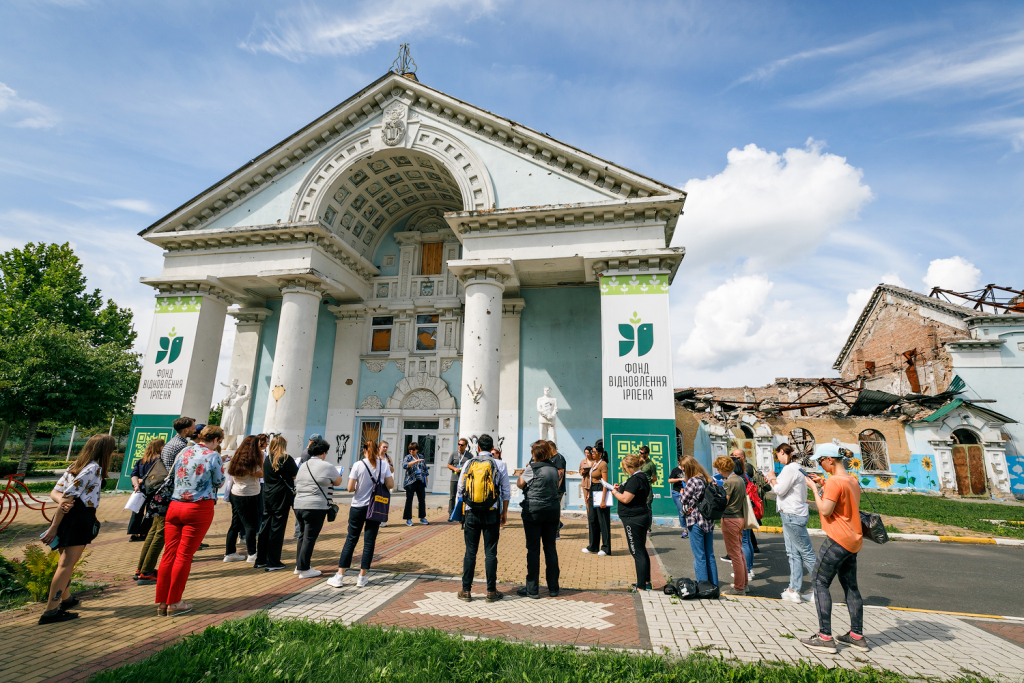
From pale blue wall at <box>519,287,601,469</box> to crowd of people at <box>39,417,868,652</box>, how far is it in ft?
27.5

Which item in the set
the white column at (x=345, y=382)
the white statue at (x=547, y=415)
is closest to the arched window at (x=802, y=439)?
Result: the white statue at (x=547, y=415)

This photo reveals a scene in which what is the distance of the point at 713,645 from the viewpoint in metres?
4.55

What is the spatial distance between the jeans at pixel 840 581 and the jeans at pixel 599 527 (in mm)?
4064

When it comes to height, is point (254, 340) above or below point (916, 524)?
above

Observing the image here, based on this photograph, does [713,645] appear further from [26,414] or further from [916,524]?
[26,414]

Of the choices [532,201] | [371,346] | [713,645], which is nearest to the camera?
[713,645]

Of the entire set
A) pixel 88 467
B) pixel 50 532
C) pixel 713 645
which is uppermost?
pixel 88 467

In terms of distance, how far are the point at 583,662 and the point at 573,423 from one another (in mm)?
12668

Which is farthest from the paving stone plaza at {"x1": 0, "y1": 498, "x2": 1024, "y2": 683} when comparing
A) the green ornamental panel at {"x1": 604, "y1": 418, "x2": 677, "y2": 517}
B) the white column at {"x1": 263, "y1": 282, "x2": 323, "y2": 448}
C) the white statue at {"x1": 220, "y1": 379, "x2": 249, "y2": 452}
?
the white statue at {"x1": 220, "y1": 379, "x2": 249, "y2": 452}

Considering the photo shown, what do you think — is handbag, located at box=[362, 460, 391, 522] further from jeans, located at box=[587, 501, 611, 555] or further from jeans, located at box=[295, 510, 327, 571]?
jeans, located at box=[587, 501, 611, 555]

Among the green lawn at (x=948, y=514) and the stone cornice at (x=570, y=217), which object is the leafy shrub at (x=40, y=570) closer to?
the stone cornice at (x=570, y=217)

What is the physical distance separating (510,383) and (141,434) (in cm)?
1340

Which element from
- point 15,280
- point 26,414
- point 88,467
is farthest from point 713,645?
point 15,280

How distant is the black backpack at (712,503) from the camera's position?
6.17 metres
